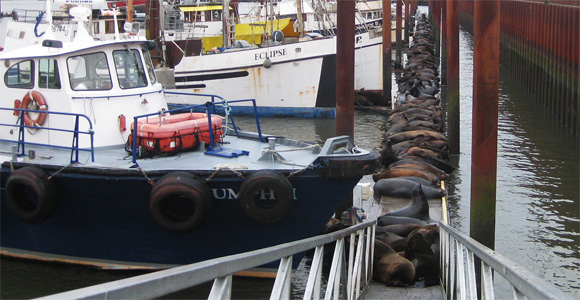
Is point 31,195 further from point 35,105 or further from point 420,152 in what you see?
point 420,152

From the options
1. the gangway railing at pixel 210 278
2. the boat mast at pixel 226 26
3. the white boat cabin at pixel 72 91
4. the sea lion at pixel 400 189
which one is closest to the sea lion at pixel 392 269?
the gangway railing at pixel 210 278

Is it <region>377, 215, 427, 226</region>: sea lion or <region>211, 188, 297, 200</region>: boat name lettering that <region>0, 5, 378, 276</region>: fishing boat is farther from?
<region>377, 215, 427, 226</region>: sea lion

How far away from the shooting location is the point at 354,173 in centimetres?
864

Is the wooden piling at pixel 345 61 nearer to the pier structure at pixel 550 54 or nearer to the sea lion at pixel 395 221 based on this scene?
the sea lion at pixel 395 221

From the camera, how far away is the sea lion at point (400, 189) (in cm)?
1138

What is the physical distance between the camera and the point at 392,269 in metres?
7.99

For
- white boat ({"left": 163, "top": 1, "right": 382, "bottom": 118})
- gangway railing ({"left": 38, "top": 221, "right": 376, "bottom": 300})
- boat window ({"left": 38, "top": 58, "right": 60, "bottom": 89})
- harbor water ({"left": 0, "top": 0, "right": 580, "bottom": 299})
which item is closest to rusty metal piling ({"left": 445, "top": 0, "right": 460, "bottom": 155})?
harbor water ({"left": 0, "top": 0, "right": 580, "bottom": 299})

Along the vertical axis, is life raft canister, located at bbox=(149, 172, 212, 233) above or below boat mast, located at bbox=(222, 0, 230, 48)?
below

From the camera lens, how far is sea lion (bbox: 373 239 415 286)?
793 cm

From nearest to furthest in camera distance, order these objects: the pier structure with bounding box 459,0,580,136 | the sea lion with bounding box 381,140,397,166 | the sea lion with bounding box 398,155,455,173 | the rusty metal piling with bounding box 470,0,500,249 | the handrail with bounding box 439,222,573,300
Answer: the handrail with bounding box 439,222,573,300 → the rusty metal piling with bounding box 470,0,500,249 → the sea lion with bounding box 398,155,455,173 → the sea lion with bounding box 381,140,397,166 → the pier structure with bounding box 459,0,580,136

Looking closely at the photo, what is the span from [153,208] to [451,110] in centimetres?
993

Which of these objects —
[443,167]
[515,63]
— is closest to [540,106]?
[515,63]

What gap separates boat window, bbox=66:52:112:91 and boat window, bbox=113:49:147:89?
203mm

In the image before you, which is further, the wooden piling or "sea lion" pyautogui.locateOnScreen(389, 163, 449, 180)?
"sea lion" pyautogui.locateOnScreen(389, 163, 449, 180)
